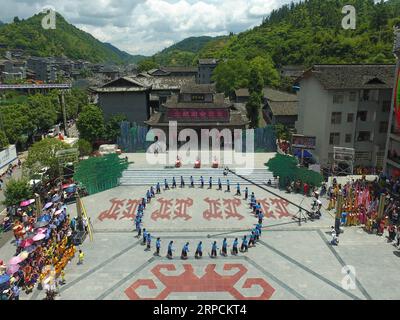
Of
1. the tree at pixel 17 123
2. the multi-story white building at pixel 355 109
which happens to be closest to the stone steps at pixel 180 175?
the multi-story white building at pixel 355 109

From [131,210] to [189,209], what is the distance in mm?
5041

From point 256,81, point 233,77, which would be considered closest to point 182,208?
point 256,81

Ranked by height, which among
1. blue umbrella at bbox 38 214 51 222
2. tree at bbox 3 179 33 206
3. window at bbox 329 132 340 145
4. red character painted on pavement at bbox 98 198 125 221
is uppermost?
window at bbox 329 132 340 145

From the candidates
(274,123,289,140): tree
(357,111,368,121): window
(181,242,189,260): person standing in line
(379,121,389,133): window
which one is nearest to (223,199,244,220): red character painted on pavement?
(181,242,189,260): person standing in line

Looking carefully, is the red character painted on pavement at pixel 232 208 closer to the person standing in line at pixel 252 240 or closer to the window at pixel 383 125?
the person standing in line at pixel 252 240

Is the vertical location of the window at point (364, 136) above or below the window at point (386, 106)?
below

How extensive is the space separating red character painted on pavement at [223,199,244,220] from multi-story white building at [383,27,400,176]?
655 inches

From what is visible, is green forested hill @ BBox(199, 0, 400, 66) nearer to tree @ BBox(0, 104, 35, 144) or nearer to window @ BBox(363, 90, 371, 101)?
window @ BBox(363, 90, 371, 101)

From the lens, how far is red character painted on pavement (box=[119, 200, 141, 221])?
1120 inches

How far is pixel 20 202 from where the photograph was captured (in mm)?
29031

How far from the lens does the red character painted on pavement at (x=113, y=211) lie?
28.3m

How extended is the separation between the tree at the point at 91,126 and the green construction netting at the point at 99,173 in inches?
584
